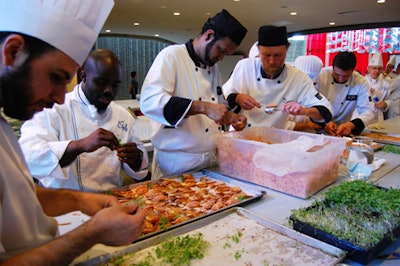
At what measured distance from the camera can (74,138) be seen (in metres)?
1.81

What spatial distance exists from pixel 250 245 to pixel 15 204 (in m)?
0.71

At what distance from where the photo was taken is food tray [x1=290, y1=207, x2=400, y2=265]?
982mm

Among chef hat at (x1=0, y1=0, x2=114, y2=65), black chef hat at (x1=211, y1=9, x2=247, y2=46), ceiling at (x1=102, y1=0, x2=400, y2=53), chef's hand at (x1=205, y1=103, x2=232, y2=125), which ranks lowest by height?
chef's hand at (x1=205, y1=103, x2=232, y2=125)

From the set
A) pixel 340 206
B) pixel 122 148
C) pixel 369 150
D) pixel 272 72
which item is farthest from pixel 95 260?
pixel 272 72

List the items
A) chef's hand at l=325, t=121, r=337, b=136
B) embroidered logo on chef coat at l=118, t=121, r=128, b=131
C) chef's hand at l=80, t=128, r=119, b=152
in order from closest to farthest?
chef's hand at l=80, t=128, r=119, b=152 < embroidered logo on chef coat at l=118, t=121, r=128, b=131 < chef's hand at l=325, t=121, r=337, b=136

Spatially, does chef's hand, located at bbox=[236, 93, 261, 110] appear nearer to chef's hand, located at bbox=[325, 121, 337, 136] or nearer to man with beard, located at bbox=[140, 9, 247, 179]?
→ man with beard, located at bbox=[140, 9, 247, 179]

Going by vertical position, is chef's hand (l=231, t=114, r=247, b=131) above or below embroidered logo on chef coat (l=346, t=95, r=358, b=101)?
below

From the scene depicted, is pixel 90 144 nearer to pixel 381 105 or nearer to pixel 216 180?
pixel 216 180

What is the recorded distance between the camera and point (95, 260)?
94 centimetres

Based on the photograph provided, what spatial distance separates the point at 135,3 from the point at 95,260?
857 cm

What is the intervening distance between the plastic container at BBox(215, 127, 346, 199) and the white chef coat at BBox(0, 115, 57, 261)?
104 centimetres

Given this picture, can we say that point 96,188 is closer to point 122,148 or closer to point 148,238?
point 122,148

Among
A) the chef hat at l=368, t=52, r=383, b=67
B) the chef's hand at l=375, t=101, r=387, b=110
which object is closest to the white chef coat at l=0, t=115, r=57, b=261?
the chef's hand at l=375, t=101, r=387, b=110

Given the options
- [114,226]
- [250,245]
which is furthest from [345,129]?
[114,226]
